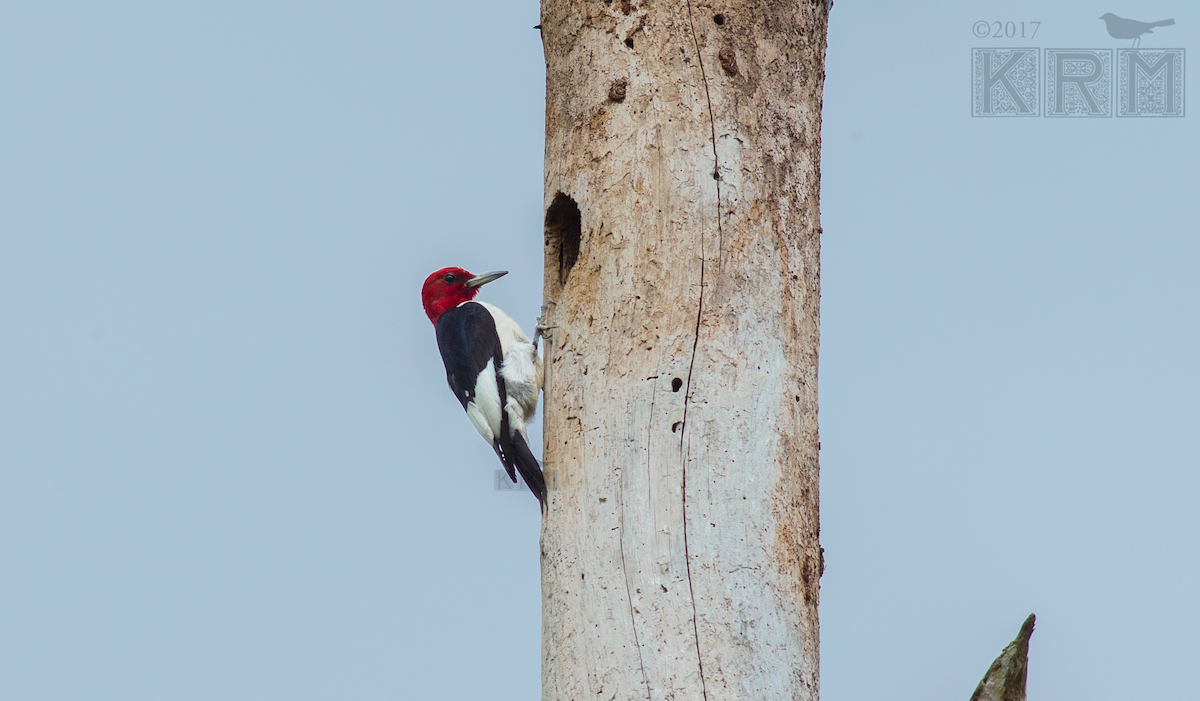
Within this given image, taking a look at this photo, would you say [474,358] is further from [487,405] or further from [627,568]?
[627,568]

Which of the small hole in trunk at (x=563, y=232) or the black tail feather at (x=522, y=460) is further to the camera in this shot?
the black tail feather at (x=522, y=460)

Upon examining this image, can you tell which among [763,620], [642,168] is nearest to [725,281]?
[642,168]

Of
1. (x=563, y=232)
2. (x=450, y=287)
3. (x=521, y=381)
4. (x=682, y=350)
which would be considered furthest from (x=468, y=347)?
(x=682, y=350)

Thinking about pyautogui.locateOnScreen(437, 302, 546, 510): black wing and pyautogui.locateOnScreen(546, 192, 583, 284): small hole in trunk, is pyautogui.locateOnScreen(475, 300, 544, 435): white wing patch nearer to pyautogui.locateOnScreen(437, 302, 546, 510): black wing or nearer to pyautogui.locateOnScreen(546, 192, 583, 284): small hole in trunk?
pyautogui.locateOnScreen(437, 302, 546, 510): black wing

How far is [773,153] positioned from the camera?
3.15 metres

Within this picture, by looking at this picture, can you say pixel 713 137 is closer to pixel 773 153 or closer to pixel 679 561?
pixel 773 153

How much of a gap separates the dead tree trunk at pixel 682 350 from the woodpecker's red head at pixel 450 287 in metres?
1.61

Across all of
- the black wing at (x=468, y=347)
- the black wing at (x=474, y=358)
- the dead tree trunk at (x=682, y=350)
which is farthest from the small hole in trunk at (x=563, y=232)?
the black wing at (x=468, y=347)

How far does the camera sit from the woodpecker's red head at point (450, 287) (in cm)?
505

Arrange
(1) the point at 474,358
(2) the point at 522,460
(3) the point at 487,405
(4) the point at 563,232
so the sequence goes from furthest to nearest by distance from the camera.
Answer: (1) the point at 474,358, (3) the point at 487,405, (2) the point at 522,460, (4) the point at 563,232

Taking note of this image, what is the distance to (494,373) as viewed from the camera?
434 centimetres

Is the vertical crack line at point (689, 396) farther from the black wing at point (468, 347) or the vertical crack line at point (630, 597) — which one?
the black wing at point (468, 347)

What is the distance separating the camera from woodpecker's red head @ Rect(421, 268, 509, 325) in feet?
16.6

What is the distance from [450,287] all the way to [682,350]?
2.38 m
